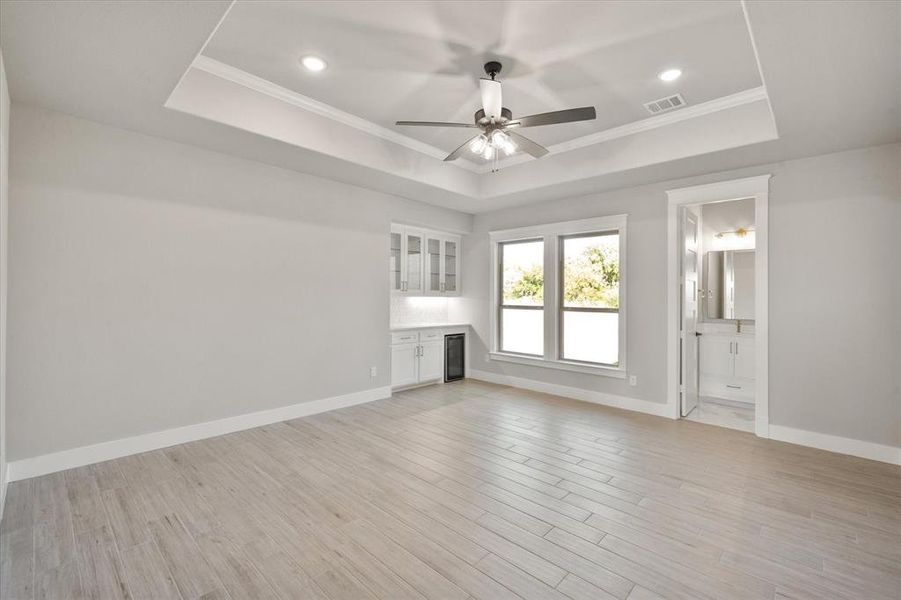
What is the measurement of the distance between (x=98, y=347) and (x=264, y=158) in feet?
7.25

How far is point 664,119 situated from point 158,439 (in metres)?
5.57

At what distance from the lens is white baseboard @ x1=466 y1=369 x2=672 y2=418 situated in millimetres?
4871

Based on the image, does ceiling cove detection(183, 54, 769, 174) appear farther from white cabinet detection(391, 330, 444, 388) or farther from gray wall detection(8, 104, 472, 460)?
white cabinet detection(391, 330, 444, 388)

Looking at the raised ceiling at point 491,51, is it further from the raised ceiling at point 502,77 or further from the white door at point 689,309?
the white door at point 689,309

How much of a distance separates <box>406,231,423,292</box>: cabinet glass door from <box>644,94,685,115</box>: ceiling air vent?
3443 mm

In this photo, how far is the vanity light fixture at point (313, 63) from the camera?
3087 millimetres

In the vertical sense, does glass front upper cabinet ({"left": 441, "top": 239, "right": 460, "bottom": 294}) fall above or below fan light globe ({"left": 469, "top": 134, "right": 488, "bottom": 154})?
below

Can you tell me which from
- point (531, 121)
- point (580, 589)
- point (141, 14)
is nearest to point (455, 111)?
point (531, 121)

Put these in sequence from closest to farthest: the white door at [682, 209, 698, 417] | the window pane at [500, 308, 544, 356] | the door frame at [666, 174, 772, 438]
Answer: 1. the door frame at [666, 174, 772, 438]
2. the white door at [682, 209, 698, 417]
3. the window pane at [500, 308, 544, 356]

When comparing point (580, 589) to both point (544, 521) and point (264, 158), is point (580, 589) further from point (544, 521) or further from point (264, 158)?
point (264, 158)

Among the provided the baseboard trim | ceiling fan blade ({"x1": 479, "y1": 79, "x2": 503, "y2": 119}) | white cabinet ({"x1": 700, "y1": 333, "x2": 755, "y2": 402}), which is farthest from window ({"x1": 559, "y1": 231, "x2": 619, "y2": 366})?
ceiling fan blade ({"x1": 479, "y1": 79, "x2": 503, "y2": 119})

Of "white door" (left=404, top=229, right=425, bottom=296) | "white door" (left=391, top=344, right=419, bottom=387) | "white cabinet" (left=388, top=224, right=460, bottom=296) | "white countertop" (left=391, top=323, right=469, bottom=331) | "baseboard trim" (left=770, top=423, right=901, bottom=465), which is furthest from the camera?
"white door" (left=404, top=229, right=425, bottom=296)

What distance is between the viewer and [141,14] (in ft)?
6.91

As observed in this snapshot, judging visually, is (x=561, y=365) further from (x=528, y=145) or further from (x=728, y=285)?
(x=528, y=145)
